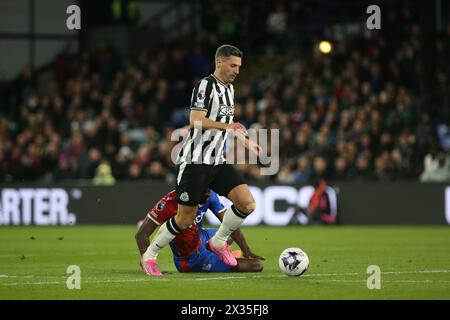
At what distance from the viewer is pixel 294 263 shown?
11.6 m

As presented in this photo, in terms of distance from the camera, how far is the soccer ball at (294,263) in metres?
11.6

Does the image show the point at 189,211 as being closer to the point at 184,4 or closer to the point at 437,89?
the point at 437,89

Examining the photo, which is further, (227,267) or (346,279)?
(227,267)

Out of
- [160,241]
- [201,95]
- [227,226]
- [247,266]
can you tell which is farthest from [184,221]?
[201,95]

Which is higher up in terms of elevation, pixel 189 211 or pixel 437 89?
pixel 437 89

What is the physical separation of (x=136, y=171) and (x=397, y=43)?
7.58 metres

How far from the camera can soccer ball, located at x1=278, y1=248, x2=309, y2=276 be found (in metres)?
11.6

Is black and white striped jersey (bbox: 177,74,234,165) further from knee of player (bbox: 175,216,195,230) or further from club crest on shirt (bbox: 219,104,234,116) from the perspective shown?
knee of player (bbox: 175,216,195,230)

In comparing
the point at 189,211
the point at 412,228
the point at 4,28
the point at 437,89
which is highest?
the point at 4,28

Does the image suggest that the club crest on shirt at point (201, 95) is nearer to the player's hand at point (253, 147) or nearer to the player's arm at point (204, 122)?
the player's arm at point (204, 122)

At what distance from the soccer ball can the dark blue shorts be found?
83 centimetres
